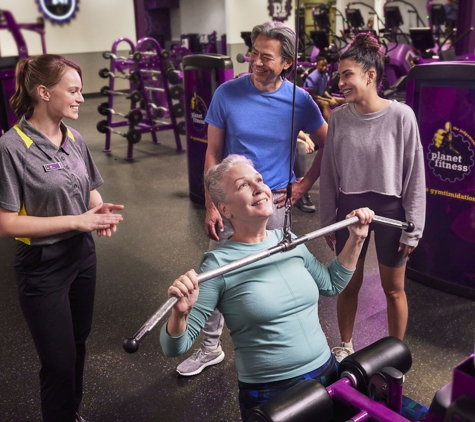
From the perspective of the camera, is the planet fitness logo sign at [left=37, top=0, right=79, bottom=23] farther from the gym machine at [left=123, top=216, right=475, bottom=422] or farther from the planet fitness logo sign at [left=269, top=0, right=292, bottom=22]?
the planet fitness logo sign at [left=269, top=0, right=292, bottom=22]

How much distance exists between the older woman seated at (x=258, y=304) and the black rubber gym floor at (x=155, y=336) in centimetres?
81

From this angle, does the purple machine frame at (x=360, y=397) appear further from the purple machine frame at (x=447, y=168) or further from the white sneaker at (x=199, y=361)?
the purple machine frame at (x=447, y=168)

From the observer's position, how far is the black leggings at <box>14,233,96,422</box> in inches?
64.2

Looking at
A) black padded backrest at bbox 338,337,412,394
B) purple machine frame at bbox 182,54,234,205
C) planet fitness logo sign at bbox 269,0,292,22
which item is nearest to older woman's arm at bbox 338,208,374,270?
black padded backrest at bbox 338,337,412,394

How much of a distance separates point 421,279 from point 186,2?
1395 centimetres

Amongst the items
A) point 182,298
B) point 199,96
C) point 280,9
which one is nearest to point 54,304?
point 182,298

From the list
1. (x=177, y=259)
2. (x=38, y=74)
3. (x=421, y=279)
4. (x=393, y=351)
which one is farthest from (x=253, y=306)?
(x=177, y=259)

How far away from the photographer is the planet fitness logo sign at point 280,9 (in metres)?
13.6

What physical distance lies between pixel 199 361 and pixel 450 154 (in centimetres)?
170

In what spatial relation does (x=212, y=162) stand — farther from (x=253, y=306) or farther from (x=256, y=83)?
(x=253, y=306)

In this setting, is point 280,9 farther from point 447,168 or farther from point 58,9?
point 58,9

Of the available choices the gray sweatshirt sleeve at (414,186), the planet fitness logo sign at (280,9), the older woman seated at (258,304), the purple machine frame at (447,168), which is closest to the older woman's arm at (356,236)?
the older woman seated at (258,304)

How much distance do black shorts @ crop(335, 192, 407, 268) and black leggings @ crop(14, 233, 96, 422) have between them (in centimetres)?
98

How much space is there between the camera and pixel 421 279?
124 inches
